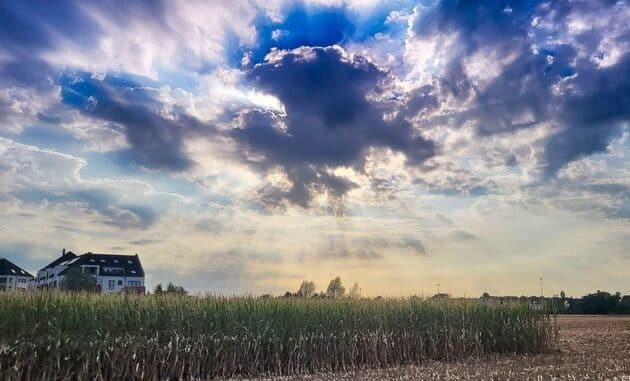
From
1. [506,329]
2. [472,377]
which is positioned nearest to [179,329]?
[472,377]

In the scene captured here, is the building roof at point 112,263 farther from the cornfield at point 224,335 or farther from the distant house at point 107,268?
the cornfield at point 224,335

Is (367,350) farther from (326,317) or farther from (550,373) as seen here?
(550,373)

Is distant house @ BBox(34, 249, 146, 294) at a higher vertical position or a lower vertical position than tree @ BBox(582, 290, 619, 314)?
higher

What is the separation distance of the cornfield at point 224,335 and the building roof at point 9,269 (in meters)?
73.4

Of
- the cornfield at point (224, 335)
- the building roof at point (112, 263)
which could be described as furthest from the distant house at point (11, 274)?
the cornfield at point (224, 335)

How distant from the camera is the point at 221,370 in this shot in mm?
17828

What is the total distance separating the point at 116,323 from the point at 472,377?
10.1 m

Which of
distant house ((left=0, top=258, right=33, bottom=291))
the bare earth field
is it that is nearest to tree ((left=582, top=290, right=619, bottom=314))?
the bare earth field

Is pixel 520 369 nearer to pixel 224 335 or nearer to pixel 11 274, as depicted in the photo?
pixel 224 335

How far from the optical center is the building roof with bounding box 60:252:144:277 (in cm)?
8781

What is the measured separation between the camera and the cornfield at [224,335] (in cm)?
1544

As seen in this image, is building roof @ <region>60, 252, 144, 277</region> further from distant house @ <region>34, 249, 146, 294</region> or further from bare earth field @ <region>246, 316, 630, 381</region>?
bare earth field @ <region>246, 316, 630, 381</region>

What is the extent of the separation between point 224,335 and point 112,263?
77513mm

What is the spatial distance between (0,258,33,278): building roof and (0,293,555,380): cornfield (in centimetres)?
7345
